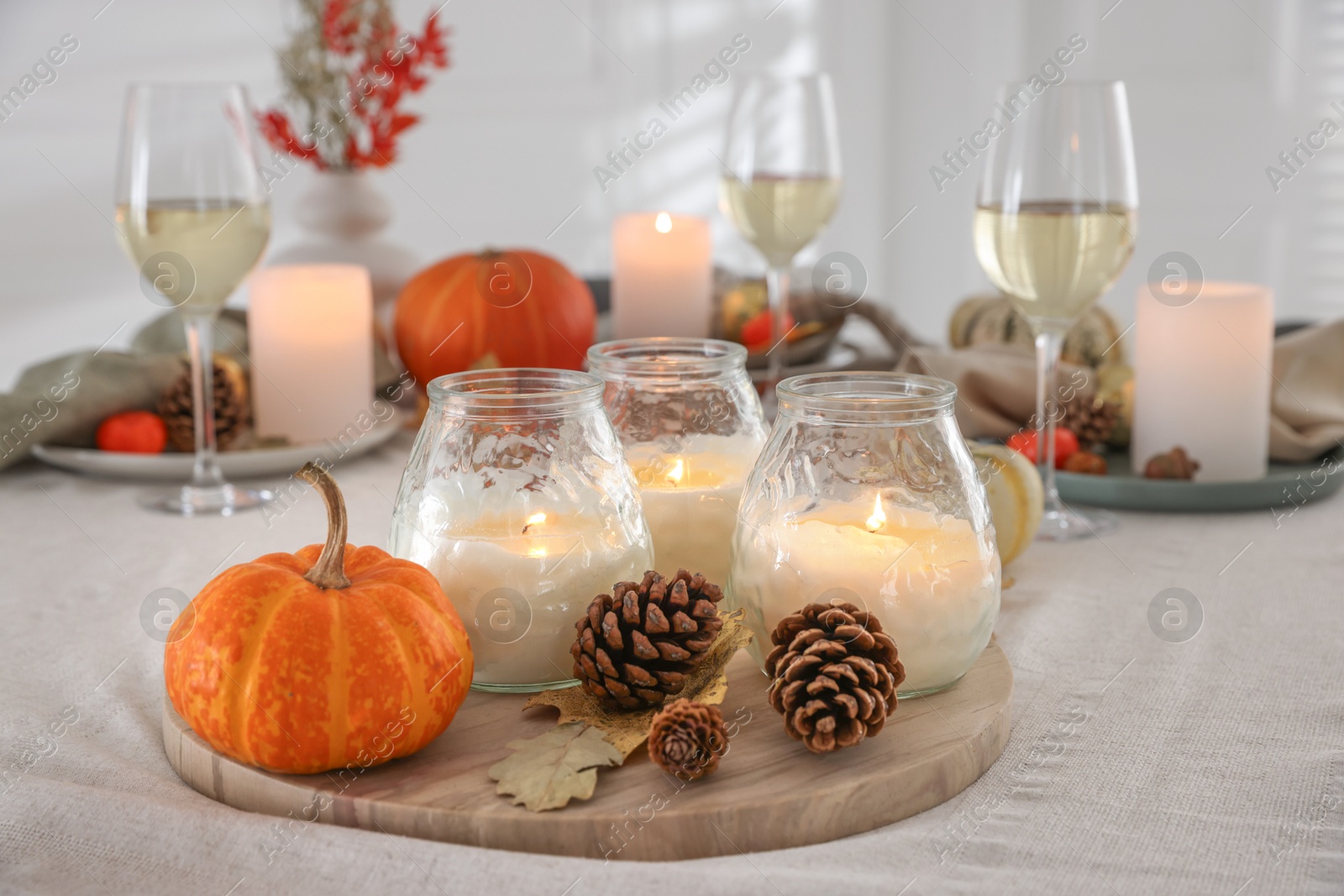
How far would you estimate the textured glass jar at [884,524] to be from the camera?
66 centimetres

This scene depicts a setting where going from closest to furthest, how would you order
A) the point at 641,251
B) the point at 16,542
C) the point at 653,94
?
the point at 16,542, the point at 641,251, the point at 653,94

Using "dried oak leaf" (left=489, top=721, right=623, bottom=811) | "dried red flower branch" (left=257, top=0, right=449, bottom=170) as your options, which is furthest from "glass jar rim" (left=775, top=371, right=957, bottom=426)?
"dried red flower branch" (left=257, top=0, right=449, bottom=170)

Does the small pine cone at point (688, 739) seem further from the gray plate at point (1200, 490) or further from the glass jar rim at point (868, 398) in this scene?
the gray plate at point (1200, 490)

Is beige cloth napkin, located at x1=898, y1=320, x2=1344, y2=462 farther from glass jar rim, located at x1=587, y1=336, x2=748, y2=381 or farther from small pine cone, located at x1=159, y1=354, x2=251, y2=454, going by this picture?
small pine cone, located at x1=159, y1=354, x2=251, y2=454

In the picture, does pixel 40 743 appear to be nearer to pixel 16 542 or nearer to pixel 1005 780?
pixel 16 542

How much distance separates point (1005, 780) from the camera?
0.62 m

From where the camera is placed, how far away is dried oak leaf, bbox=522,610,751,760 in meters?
0.62

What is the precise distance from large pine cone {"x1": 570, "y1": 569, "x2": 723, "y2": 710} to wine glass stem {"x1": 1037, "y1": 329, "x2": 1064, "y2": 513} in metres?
0.53

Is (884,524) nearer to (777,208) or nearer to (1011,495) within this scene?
(1011,495)

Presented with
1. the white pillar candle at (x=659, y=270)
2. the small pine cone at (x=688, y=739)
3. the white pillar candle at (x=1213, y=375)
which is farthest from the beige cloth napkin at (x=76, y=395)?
the white pillar candle at (x=1213, y=375)

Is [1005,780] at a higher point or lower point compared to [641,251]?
lower

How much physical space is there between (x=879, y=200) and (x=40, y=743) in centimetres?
382

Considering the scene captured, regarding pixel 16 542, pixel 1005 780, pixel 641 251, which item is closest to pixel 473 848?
pixel 1005 780

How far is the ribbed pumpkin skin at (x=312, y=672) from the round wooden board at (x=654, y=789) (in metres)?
0.02
